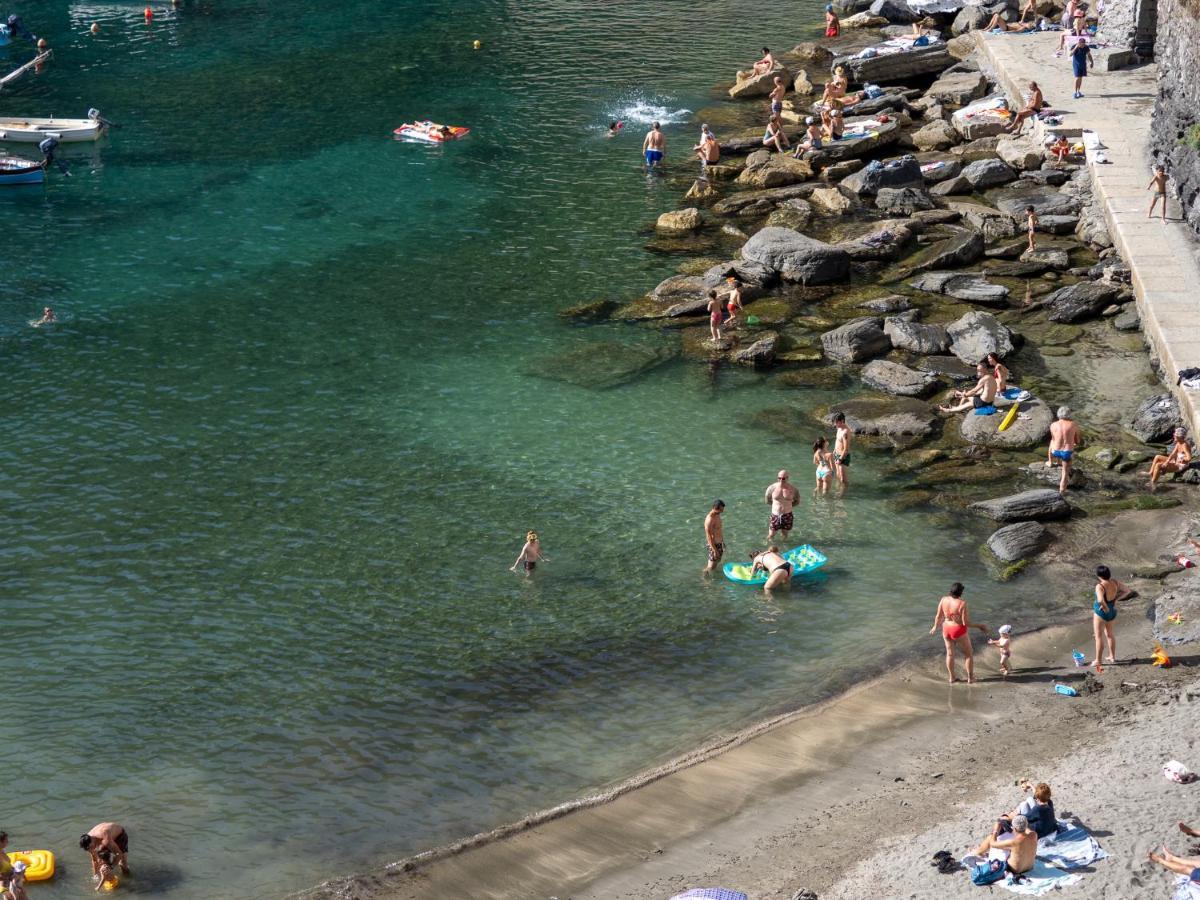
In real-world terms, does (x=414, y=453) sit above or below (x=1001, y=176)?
below

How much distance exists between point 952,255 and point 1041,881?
70.7 feet

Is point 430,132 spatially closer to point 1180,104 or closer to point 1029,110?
point 1029,110

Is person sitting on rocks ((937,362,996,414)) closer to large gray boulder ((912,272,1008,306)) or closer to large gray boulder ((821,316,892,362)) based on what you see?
large gray boulder ((821,316,892,362))

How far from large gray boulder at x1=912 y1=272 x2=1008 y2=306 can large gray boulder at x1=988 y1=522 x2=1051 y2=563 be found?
9.55 m

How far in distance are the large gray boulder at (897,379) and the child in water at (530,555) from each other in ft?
30.6

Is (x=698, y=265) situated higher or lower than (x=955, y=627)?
higher

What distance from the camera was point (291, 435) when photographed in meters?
28.4

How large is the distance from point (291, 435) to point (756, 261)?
12988 millimetres

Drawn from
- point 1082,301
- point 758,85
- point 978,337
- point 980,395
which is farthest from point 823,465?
point 758,85

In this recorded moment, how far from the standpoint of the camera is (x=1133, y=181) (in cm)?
3541

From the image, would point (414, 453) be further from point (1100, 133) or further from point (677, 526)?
point (1100, 133)

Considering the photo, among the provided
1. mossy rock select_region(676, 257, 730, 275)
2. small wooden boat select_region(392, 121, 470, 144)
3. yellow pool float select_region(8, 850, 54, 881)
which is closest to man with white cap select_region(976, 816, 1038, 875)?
yellow pool float select_region(8, 850, 54, 881)

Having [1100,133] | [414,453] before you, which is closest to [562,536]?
[414,453]

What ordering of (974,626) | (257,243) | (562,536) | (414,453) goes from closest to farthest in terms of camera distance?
1. (974,626)
2. (562,536)
3. (414,453)
4. (257,243)
